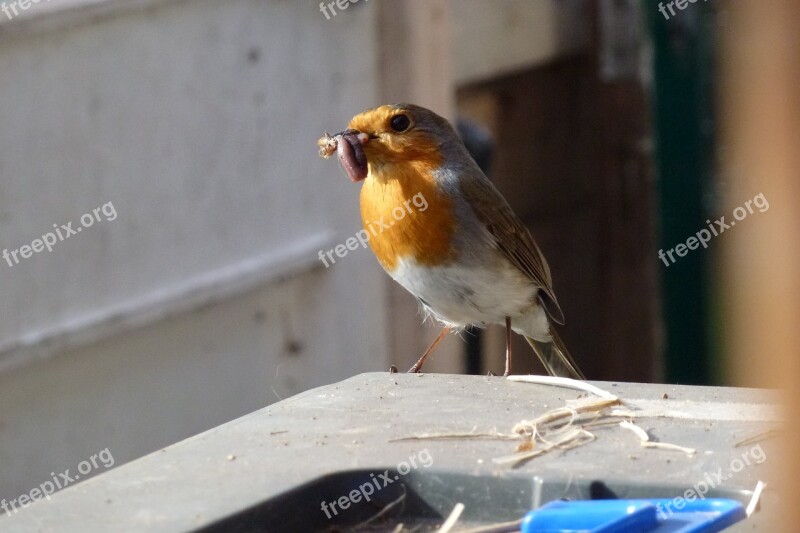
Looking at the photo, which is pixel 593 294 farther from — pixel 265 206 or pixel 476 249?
pixel 476 249

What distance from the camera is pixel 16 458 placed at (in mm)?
6059

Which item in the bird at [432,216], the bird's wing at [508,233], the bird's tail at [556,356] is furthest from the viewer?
the bird's tail at [556,356]

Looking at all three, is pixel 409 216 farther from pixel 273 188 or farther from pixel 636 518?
pixel 273 188

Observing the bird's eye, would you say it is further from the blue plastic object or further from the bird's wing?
the blue plastic object

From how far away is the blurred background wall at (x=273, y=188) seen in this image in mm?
6035

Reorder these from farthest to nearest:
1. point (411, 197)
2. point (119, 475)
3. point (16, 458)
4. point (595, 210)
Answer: point (595, 210), point (16, 458), point (411, 197), point (119, 475)

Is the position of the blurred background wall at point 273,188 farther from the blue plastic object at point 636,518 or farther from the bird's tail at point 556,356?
the blue plastic object at point 636,518

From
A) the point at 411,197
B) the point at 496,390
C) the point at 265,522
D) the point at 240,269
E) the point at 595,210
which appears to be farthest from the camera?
the point at 595,210

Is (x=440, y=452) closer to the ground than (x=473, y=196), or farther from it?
closer to the ground

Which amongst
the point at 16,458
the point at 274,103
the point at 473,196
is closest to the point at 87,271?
the point at 16,458

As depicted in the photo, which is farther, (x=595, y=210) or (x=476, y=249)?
(x=595, y=210)

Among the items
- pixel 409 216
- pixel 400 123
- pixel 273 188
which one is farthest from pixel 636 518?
pixel 273 188

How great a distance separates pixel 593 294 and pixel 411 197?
5.39 meters

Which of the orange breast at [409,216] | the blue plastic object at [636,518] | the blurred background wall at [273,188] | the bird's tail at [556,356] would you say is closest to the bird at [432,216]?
the orange breast at [409,216]
